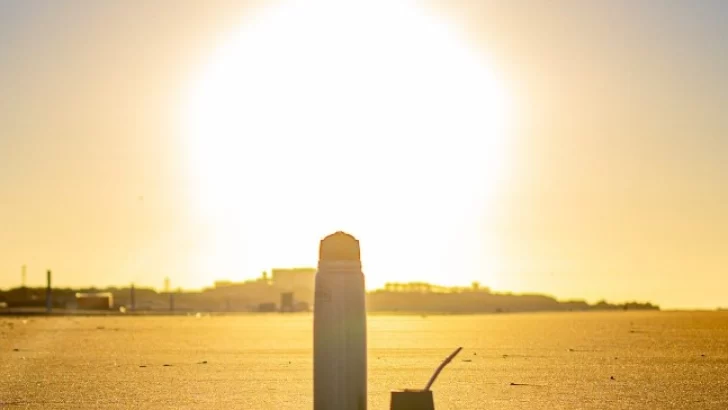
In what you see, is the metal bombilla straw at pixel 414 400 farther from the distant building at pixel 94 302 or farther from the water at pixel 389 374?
the distant building at pixel 94 302

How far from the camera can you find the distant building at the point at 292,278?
182 meters

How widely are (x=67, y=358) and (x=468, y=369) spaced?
9.20m

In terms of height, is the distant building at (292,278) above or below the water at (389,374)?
above

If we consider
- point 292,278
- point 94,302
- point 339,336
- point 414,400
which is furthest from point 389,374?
point 292,278

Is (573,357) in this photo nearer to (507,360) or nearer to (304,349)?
(507,360)

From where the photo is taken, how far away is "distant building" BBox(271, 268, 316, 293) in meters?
182

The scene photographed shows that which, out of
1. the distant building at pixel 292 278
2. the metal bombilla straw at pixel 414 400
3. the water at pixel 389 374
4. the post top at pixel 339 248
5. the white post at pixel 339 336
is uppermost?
the distant building at pixel 292 278

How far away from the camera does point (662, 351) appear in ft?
80.4

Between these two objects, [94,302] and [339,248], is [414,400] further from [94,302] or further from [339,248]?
[94,302]

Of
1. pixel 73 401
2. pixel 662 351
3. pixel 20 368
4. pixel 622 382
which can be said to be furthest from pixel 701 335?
pixel 73 401

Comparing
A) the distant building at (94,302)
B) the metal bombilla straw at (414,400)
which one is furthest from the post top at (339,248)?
the distant building at (94,302)

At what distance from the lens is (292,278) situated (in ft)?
626

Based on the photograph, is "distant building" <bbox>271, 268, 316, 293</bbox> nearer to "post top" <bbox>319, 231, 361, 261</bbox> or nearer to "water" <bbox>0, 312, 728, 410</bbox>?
"water" <bbox>0, 312, 728, 410</bbox>

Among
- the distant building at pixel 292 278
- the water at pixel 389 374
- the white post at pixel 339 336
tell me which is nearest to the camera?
the white post at pixel 339 336
